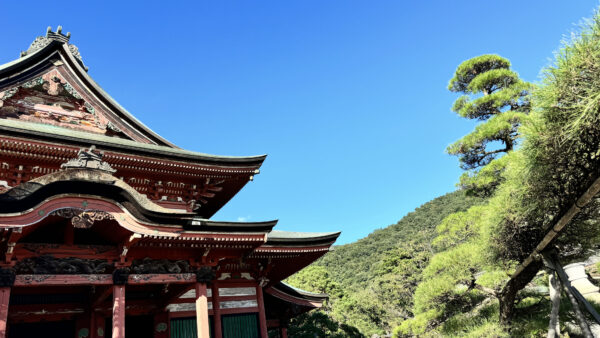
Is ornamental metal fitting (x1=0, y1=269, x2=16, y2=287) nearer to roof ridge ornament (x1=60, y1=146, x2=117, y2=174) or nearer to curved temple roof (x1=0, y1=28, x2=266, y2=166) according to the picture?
roof ridge ornament (x1=60, y1=146, x2=117, y2=174)

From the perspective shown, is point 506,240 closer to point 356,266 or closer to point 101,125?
point 101,125

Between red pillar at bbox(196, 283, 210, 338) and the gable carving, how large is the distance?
6.09 metres

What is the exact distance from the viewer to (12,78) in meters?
10.2

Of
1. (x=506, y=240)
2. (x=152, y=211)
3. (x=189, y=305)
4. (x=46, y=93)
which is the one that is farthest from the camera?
(x=506, y=240)

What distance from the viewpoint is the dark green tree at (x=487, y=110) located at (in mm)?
17391

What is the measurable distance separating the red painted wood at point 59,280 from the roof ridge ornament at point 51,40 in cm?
816

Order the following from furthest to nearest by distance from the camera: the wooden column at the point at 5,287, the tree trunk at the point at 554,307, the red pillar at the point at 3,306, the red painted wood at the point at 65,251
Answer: the tree trunk at the point at 554,307 < the red painted wood at the point at 65,251 < the wooden column at the point at 5,287 < the red pillar at the point at 3,306

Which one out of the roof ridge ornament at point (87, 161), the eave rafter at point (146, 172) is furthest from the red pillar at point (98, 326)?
the roof ridge ornament at point (87, 161)

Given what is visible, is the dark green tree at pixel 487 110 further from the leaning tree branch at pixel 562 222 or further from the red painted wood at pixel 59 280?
the red painted wood at pixel 59 280

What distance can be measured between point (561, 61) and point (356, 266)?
66850 mm

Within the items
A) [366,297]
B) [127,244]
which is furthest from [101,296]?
[366,297]

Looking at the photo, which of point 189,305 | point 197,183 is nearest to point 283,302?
point 189,305

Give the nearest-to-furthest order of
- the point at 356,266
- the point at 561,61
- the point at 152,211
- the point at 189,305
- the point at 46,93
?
the point at 152,211 → the point at 561,61 → the point at 189,305 → the point at 46,93 → the point at 356,266

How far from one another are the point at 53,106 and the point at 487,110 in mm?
19856
